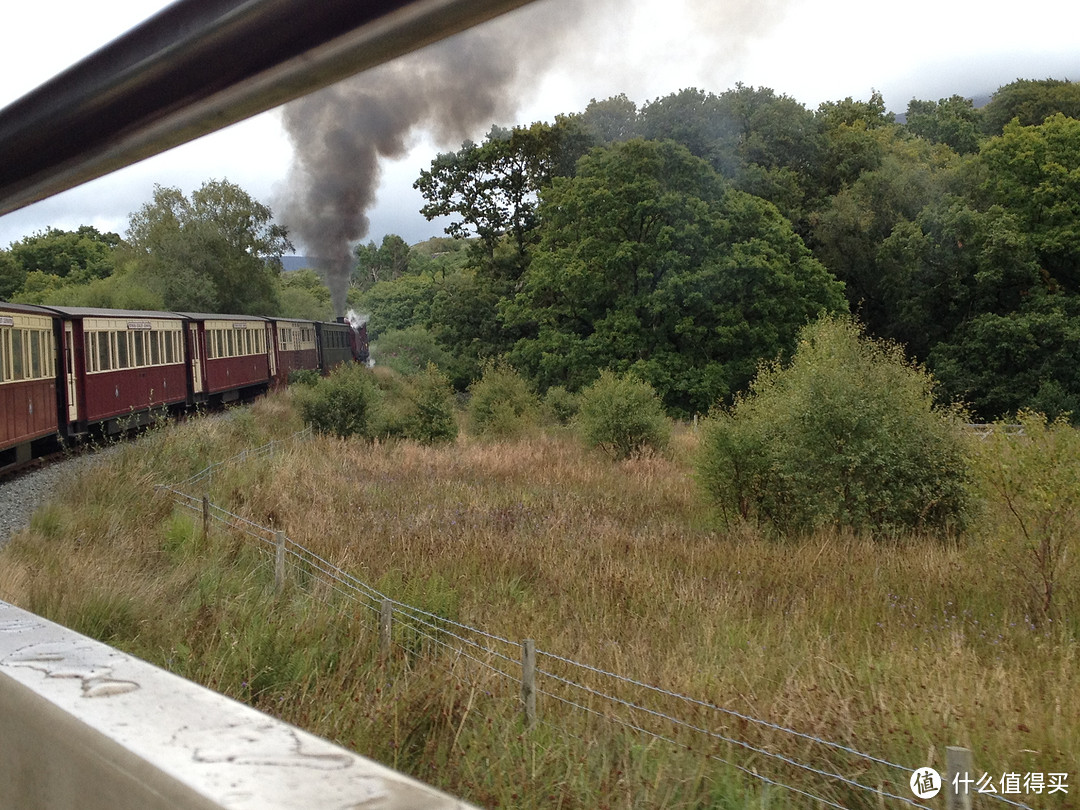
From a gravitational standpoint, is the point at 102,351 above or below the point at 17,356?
above

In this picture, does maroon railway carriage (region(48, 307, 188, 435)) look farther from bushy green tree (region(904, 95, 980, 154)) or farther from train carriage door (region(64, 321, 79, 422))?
bushy green tree (region(904, 95, 980, 154))

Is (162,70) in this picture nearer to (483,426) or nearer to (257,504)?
(257,504)

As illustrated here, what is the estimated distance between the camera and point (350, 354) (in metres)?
41.7

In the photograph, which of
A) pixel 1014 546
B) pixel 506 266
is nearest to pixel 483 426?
pixel 506 266

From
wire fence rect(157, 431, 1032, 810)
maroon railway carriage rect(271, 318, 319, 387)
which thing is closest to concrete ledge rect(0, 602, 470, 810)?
wire fence rect(157, 431, 1032, 810)

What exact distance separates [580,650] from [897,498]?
7.95 metres

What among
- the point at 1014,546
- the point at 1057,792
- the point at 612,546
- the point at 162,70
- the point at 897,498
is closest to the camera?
the point at 162,70

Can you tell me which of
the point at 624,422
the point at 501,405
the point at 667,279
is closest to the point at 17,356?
the point at 624,422

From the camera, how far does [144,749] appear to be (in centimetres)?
109

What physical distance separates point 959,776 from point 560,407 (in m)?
27.7

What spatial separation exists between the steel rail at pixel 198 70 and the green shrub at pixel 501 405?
2558 cm

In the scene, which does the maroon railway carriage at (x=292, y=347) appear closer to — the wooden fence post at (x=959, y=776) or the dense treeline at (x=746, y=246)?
the dense treeline at (x=746, y=246)

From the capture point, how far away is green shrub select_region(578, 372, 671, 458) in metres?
22.9

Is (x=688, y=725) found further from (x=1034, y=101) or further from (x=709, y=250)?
(x=1034, y=101)
